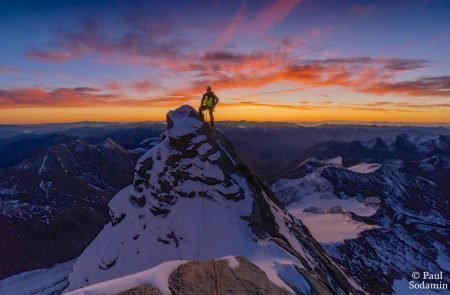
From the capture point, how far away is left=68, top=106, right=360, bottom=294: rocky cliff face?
38000 mm

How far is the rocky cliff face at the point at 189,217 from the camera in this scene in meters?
38.0

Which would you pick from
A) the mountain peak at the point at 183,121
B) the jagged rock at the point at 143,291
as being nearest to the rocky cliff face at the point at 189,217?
the mountain peak at the point at 183,121

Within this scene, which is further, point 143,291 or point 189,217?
point 189,217

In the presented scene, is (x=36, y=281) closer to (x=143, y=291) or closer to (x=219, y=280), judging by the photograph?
(x=219, y=280)

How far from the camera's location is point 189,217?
42781mm

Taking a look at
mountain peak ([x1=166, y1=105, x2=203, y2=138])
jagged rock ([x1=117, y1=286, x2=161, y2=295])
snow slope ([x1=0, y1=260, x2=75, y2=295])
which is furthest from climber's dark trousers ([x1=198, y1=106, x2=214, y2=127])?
snow slope ([x1=0, y1=260, x2=75, y2=295])

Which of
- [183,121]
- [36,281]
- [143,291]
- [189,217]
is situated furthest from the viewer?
[36,281]

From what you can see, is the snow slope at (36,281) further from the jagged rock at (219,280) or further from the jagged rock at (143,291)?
the jagged rock at (143,291)

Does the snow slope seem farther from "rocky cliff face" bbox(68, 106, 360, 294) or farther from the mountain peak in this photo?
the mountain peak

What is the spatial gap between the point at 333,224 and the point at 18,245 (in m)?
149

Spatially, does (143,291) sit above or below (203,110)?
below

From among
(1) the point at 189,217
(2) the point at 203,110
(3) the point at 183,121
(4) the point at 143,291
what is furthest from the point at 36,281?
(4) the point at 143,291

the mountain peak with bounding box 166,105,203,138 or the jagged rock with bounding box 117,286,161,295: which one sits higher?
the mountain peak with bounding box 166,105,203,138

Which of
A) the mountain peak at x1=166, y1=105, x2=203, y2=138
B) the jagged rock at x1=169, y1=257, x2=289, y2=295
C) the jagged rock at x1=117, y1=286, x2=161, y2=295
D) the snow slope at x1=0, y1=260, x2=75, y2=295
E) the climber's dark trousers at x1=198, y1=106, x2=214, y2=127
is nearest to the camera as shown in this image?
the jagged rock at x1=117, y1=286, x2=161, y2=295
